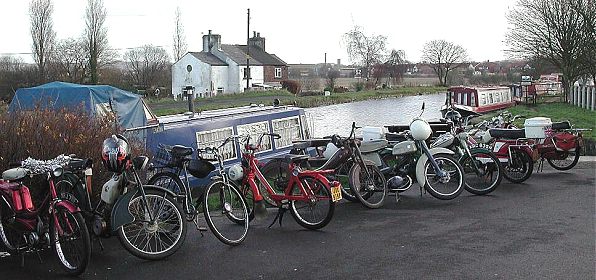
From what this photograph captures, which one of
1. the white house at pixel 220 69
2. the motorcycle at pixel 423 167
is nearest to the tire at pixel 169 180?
the motorcycle at pixel 423 167

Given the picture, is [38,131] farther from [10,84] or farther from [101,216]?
[10,84]

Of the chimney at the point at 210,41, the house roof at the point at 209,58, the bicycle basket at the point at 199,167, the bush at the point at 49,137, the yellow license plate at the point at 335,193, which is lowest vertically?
the yellow license plate at the point at 335,193

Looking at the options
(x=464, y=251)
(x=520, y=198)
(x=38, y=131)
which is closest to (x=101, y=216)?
(x=38, y=131)

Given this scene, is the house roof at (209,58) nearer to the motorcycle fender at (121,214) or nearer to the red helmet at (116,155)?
the red helmet at (116,155)

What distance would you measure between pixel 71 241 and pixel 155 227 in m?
0.72

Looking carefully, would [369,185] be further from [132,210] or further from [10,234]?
[10,234]

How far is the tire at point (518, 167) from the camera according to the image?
391 inches

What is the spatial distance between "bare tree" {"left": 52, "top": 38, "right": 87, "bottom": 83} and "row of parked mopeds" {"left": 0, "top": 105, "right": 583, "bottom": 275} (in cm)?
3213

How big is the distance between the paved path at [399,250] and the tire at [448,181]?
0.26 metres

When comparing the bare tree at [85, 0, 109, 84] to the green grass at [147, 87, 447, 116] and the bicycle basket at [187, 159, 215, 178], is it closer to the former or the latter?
the green grass at [147, 87, 447, 116]

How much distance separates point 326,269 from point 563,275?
1.90m

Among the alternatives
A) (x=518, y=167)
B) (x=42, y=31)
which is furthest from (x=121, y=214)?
(x=42, y=31)

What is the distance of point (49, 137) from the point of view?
6.76 meters

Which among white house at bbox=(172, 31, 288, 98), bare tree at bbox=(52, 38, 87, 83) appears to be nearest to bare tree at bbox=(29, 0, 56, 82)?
bare tree at bbox=(52, 38, 87, 83)
